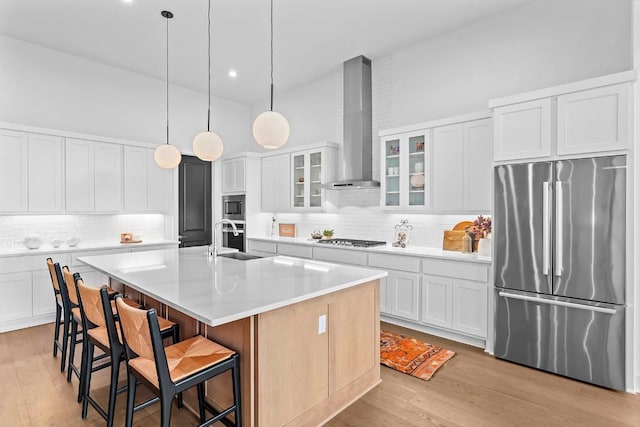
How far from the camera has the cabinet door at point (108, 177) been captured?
5.01m

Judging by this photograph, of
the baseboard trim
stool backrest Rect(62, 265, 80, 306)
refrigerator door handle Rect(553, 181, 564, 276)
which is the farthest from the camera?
the baseboard trim

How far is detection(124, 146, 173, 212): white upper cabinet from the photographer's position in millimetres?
5312

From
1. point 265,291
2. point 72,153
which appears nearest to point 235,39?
point 72,153

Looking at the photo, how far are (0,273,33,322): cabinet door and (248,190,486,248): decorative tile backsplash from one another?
3.12 meters

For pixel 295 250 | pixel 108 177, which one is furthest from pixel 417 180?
pixel 108 177

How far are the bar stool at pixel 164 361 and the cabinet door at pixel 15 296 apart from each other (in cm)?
322

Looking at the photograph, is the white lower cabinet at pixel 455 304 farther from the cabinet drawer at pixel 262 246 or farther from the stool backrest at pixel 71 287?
the stool backrest at pixel 71 287

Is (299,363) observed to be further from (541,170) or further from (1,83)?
(1,83)

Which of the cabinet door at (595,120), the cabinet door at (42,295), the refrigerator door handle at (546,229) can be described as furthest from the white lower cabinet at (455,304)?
the cabinet door at (42,295)

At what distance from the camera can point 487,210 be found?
3.69m

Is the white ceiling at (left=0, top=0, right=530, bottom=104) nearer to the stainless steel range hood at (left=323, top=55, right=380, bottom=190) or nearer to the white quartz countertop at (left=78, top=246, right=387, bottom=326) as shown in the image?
the stainless steel range hood at (left=323, top=55, right=380, bottom=190)

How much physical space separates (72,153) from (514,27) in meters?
5.73

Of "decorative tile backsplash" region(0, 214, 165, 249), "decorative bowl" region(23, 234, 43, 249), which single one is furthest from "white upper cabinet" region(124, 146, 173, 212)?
"decorative bowl" region(23, 234, 43, 249)

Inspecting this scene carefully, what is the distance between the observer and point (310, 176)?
18.5 ft
